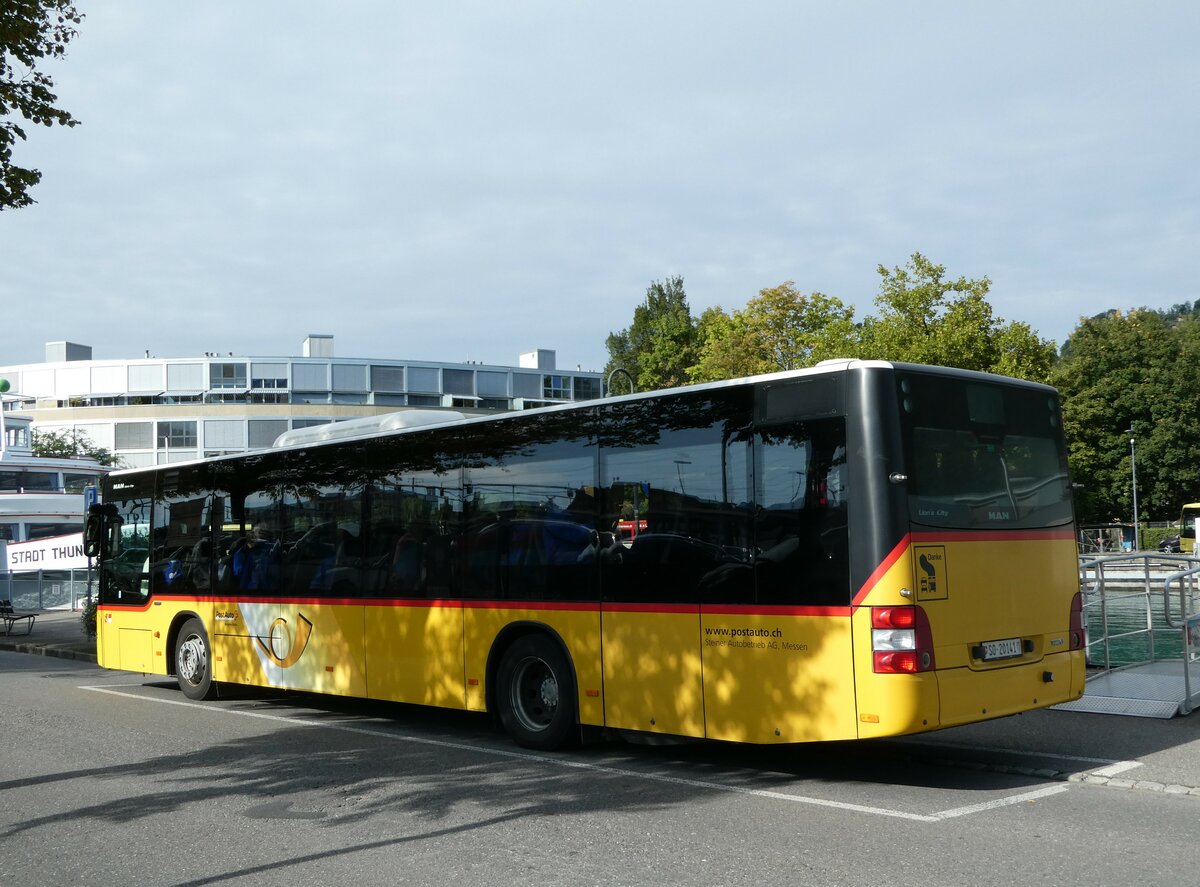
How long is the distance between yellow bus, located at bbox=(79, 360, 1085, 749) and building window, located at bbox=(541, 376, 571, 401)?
92499 millimetres

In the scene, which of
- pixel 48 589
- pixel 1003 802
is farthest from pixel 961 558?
pixel 48 589

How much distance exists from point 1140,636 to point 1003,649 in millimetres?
5695

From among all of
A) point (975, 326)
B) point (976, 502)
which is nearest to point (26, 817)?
point (976, 502)

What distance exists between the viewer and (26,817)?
26.1 feet

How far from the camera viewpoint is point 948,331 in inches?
1702

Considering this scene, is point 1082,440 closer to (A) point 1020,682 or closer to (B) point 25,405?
(A) point 1020,682

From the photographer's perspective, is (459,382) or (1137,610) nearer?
(1137,610)

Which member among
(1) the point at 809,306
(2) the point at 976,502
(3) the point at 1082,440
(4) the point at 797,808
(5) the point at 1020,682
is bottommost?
(4) the point at 797,808

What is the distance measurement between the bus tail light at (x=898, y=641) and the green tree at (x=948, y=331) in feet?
118

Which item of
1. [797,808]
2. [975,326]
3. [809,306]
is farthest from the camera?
[809,306]

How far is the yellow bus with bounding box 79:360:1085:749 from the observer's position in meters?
8.00

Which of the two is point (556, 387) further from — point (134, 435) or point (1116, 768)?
point (1116, 768)

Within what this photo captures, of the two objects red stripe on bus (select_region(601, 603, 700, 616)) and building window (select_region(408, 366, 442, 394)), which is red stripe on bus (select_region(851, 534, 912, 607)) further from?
building window (select_region(408, 366, 442, 394))

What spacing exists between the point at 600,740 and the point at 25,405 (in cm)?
10110
